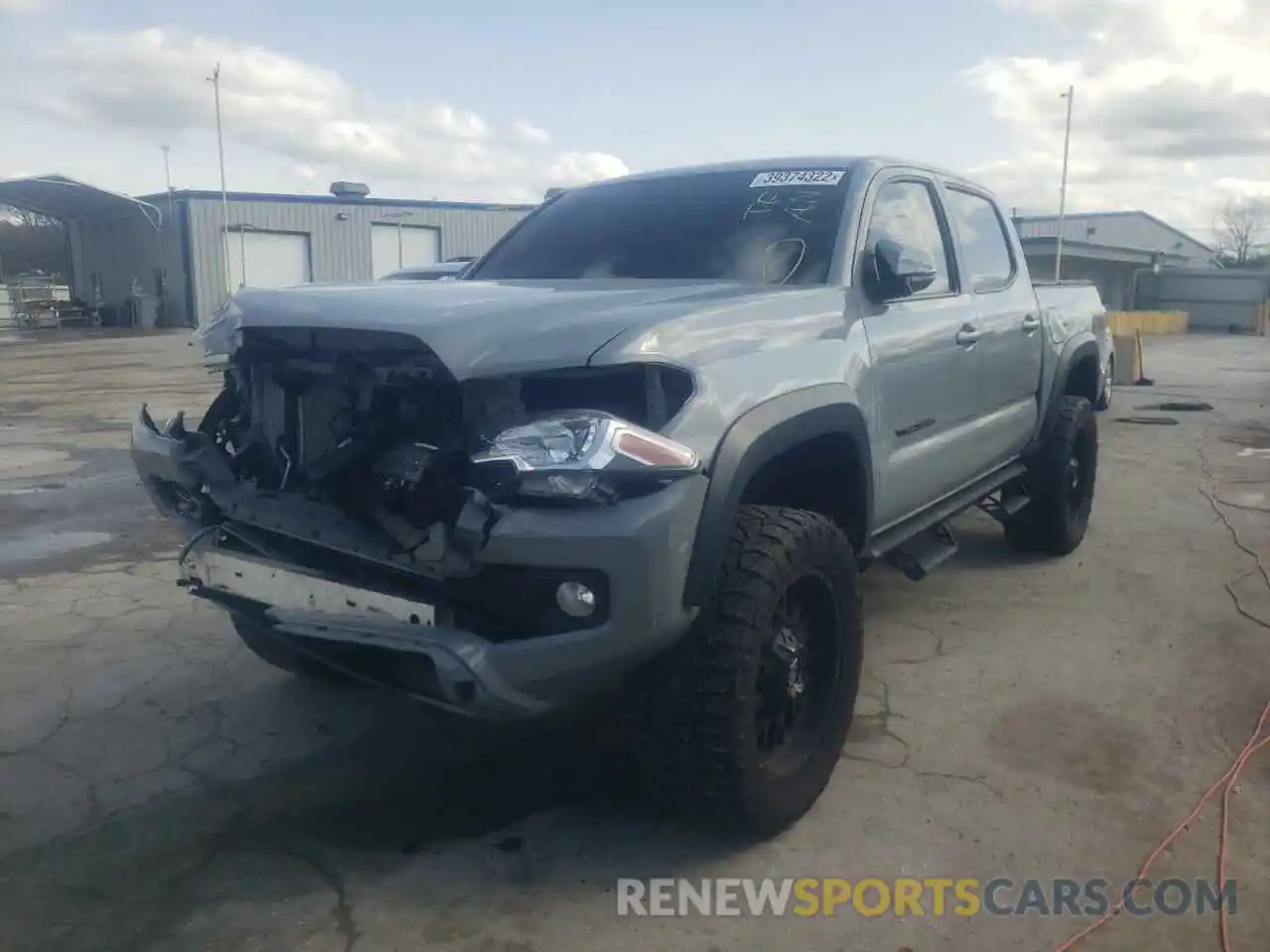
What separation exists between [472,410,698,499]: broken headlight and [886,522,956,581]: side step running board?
1.84 meters

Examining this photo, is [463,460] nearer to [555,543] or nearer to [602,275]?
[555,543]

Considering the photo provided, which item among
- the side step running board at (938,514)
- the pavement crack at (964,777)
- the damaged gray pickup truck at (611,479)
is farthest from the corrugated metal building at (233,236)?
the pavement crack at (964,777)

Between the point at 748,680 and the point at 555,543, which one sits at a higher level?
the point at 555,543

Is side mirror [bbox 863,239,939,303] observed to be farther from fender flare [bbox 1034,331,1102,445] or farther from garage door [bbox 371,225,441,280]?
garage door [bbox 371,225,441,280]

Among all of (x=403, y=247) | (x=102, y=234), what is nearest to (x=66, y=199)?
(x=102, y=234)

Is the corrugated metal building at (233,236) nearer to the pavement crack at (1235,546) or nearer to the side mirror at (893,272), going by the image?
the pavement crack at (1235,546)

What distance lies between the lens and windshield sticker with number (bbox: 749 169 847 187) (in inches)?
158

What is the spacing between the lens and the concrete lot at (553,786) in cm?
274

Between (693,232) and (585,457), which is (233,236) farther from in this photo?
(585,457)

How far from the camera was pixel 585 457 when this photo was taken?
2494 mm

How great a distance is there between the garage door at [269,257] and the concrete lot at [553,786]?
33600 millimetres

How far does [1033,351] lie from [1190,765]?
235cm

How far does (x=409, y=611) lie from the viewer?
2.63 metres

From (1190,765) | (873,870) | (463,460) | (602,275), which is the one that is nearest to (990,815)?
(873,870)
